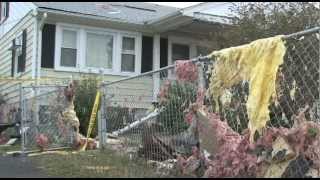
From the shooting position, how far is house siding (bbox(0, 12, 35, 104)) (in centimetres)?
1886

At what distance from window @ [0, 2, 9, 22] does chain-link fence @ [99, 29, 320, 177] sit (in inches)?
550

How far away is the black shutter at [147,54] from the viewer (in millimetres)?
19781

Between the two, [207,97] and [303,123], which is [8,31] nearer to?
[207,97]

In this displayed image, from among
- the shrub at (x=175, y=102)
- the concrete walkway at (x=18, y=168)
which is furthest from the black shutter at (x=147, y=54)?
the shrub at (x=175, y=102)

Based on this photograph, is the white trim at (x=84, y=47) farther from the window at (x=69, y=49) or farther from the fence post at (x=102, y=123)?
the fence post at (x=102, y=123)

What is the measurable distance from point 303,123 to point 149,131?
10.9 ft

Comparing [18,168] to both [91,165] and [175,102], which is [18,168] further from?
[175,102]

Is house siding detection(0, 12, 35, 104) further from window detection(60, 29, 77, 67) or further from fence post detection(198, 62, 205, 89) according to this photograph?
fence post detection(198, 62, 205, 89)

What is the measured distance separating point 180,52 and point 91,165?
1204 cm

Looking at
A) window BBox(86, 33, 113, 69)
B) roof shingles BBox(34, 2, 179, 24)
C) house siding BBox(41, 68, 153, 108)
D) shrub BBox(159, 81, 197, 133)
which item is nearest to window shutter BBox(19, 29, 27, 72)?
roof shingles BBox(34, 2, 179, 24)

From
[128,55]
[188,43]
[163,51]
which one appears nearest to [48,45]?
[128,55]

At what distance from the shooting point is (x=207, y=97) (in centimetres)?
700

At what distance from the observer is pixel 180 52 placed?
2045cm

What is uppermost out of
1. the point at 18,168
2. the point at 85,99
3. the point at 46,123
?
the point at 85,99
